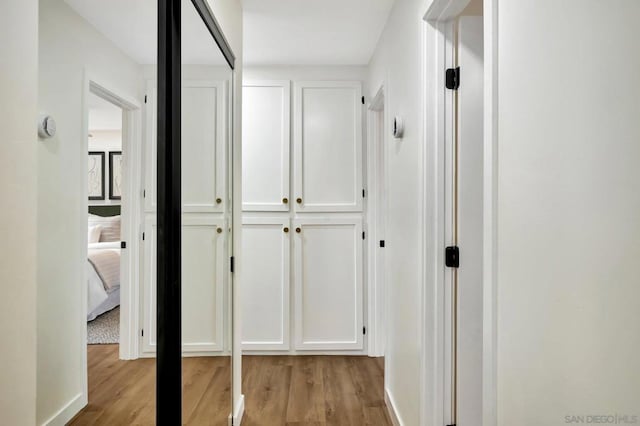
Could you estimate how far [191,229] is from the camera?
Answer: 1.69 m

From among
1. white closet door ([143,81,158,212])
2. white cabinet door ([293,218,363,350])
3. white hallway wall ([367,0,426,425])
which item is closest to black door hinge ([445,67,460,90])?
white hallway wall ([367,0,426,425])

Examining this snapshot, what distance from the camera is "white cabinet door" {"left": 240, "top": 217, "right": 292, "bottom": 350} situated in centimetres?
369

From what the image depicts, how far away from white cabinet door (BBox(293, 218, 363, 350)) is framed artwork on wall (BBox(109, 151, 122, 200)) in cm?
277

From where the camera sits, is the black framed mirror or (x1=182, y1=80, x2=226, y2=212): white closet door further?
(x1=182, y1=80, x2=226, y2=212): white closet door

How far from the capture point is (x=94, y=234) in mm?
852

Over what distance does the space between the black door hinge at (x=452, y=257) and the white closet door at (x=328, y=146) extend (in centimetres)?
196

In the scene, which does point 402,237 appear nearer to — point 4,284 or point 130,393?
point 130,393

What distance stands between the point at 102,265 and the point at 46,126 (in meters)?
0.33

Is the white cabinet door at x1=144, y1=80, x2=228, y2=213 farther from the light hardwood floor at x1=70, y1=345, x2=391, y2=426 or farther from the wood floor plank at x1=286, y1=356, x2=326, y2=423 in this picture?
the wood floor plank at x1=286, y1=356, x2=326, y2=423

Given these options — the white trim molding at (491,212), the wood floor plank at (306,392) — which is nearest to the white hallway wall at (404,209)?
the wood floor plank at (306,392)

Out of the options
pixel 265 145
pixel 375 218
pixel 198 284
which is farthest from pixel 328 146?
pixel 198 284

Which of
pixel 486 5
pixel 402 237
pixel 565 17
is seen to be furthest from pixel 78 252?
pixel 402 237

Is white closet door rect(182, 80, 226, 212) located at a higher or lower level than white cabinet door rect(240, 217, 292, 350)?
higher

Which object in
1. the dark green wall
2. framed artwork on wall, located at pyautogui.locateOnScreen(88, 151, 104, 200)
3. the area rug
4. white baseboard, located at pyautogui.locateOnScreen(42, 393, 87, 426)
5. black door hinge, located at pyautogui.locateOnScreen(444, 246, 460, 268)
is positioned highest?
framed artwork on wall, located at pyautogui.locateOnScreen(88, 151, 104, 200)
